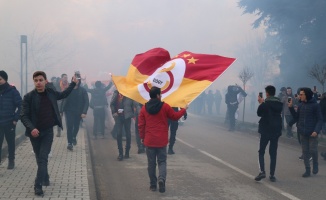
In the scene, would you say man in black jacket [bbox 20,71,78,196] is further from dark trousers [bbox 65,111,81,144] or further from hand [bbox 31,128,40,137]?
dark trousers [bbox 65,111,81,144]

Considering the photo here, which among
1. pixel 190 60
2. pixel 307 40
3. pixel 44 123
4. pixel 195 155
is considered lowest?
pixel 195 155

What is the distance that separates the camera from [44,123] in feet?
22.4

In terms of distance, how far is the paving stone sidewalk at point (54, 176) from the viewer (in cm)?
673

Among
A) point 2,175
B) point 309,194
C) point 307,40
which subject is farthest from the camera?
point 307,40

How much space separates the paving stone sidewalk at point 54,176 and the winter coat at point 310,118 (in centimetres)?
426

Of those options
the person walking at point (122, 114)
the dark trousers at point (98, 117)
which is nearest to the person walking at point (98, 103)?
the dark trousers at point (98, 117)

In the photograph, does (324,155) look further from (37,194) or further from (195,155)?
(37,194)

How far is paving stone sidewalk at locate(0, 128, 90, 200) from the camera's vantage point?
673 cm

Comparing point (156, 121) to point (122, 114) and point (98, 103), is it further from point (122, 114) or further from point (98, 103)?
point (98, 103)

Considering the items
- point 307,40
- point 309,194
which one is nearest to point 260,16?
point 307,40

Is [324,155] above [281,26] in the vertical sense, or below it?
below

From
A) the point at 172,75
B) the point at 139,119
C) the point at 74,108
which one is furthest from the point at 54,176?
the point at 74,108

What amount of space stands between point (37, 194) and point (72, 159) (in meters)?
3.42

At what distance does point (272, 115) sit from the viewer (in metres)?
8.60
